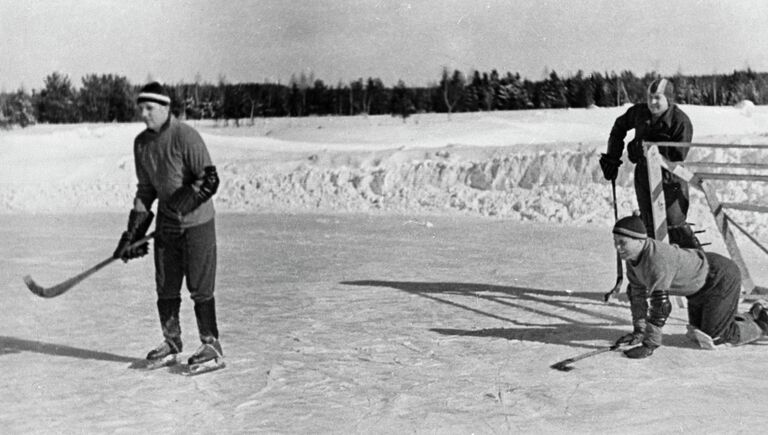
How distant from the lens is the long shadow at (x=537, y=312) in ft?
21.1

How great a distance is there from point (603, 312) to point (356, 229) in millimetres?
7732

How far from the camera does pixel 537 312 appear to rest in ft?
24.3

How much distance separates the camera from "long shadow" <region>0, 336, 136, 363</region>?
6105mm

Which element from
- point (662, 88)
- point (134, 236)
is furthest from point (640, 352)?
point (134, 236)

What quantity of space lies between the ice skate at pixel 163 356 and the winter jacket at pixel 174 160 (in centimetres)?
88

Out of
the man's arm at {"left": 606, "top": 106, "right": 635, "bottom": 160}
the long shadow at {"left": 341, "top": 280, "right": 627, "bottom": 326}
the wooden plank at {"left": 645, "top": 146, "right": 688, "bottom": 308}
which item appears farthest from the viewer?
the man's arm at {"left": 606, "top": 106, "right": 635, "bottom": 160}

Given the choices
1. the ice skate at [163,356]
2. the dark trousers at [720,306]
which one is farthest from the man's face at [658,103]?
the ice skate at [163,356]

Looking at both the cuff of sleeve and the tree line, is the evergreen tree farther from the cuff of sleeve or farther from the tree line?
the cuff of sleeve

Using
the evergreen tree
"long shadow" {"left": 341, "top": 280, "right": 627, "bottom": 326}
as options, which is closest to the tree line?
the evergreen tree

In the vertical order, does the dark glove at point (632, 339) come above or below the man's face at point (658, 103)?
below

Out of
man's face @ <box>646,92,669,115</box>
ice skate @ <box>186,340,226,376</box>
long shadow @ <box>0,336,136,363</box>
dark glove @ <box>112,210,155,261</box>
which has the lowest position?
long shadow @ <box>0,336,136,363</box>

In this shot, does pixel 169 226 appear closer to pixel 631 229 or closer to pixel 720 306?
pixel 631 229

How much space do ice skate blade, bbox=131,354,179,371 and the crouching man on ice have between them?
9.57ft

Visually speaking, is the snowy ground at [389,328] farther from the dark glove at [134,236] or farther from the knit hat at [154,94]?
the knit hat at [154,94]
